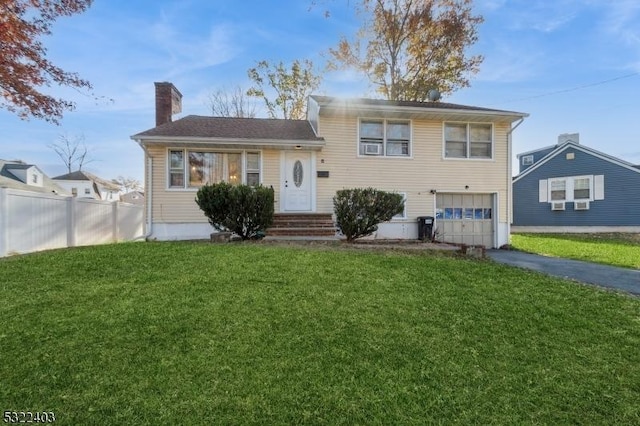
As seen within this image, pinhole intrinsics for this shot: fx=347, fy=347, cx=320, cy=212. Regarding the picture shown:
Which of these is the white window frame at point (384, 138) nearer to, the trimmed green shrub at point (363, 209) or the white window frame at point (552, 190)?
the trimmed green shrub at point (363, 209)

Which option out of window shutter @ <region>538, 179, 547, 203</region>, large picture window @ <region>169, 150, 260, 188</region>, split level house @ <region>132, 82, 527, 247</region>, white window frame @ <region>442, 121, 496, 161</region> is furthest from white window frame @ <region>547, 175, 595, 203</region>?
large picture window @ <region>169, 150, 260, 188</region>

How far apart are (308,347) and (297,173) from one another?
8797 millimetres

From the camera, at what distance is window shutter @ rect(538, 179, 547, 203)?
20688mm

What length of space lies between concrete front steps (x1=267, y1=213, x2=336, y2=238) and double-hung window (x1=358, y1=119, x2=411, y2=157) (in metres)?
2.85

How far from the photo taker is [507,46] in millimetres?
15188

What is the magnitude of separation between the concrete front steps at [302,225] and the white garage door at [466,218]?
4.27 metres

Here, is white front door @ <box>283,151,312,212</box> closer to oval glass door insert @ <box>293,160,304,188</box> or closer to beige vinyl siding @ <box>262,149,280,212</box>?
oval glass door insert @ <box>293,160,304,188</box>

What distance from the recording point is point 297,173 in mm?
11680

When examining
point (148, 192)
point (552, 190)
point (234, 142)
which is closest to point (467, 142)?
point (234, 142)

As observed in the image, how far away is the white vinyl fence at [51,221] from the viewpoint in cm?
751

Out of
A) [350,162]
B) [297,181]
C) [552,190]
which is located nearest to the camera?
[297,181]

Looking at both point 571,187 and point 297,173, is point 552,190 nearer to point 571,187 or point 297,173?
point 571,187

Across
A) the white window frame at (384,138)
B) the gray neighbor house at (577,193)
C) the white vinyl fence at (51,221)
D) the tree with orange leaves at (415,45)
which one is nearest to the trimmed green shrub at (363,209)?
the white window frame at (384,138)

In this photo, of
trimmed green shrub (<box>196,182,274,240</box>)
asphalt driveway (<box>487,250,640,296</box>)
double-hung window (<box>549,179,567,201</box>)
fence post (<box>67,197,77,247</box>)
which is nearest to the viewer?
asphalt driveway (<box>487,250,640,296</box>)
